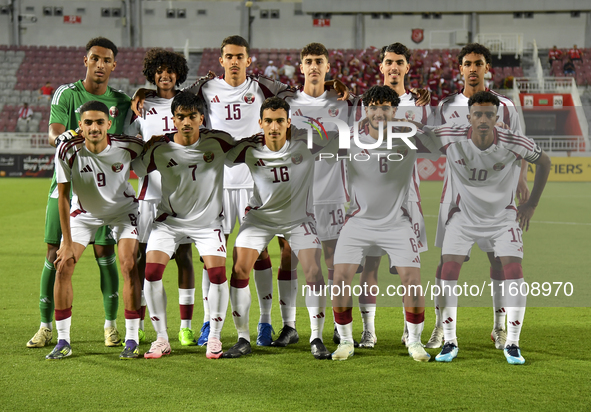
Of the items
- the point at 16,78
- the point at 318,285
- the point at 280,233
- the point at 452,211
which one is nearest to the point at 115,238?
the point at 280,233

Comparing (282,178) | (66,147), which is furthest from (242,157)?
(66,147)

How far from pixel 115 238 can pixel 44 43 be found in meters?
32.6

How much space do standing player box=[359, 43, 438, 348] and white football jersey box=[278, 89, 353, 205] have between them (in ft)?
1.39

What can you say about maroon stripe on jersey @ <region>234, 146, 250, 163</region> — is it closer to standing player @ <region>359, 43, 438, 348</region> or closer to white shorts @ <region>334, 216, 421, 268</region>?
white shorts @ <region>334, 216, 421, 268</region>

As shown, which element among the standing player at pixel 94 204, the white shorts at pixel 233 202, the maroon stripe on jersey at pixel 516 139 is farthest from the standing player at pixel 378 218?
the standing player at pixel 94 204

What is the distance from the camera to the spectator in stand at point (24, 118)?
26375 millimetres

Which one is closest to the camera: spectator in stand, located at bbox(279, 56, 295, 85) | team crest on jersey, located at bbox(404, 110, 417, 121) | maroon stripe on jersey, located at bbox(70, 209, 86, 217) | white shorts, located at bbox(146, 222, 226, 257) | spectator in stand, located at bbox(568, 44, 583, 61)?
white shorts, located at bbox(146, 222, 226, 257)

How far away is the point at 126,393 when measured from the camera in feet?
12.0

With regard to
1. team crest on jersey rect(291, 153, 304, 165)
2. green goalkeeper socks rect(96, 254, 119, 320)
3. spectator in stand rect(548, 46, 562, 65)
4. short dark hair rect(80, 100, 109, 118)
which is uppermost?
spectator in stand rect(548, 46, 562, 65)

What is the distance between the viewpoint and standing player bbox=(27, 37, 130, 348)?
4.82 metres

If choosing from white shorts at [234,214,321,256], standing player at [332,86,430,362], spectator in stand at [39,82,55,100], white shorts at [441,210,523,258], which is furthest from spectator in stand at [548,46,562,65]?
white shorts at [234,214,321,256]

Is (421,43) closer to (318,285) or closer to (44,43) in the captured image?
(44,43)

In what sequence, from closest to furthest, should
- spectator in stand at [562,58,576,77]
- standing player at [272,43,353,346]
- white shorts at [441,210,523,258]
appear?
white shorts at [441,210,523,258] → standing player at [272,43,353,346] → spectator in stand at [562,58,576,77]

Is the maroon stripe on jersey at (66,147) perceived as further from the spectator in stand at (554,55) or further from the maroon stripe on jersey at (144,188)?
the spectator in stand at (554,55)
